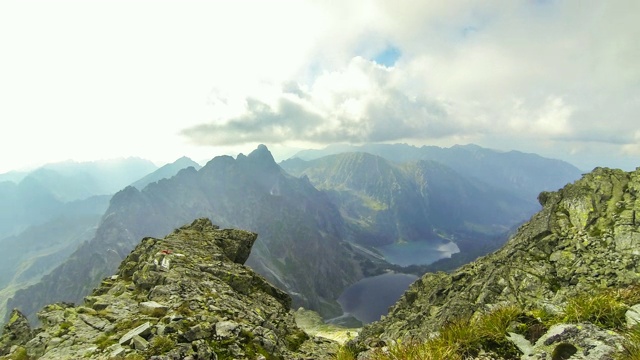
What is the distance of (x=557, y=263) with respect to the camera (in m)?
41.6

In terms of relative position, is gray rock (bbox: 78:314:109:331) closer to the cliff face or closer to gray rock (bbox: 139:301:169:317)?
gray rock (bbox: 139:301:169:317)

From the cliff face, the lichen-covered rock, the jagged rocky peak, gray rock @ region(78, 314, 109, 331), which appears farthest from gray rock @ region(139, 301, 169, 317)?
the cliff face

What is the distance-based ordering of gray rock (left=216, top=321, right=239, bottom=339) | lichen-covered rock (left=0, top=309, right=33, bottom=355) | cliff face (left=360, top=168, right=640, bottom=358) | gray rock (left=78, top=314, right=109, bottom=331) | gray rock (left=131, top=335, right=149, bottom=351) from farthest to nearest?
cliff face (left=360, top=168, right=640, bottom=358) → lichen-covered rock (left=0, top=309, right=33, bottom=355) → gray rock (left=78, top=314, right=109, bottom=331) → gray rock (left=216, top=321, right=239, bottom=339) → gray rock (left=131, top=335, right=149, bottom=351)

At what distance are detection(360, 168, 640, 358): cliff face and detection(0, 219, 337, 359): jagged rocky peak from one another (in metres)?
13.0

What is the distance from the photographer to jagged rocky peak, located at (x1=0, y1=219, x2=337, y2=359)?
15.6 metres

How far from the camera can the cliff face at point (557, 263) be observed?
1452 inches

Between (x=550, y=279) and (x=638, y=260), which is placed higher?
(x=638, y=260)

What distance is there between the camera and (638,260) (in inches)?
1382

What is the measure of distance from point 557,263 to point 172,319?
46.6m

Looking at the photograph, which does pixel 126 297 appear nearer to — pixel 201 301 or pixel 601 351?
pixel 201 301

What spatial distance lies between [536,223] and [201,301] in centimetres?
5424

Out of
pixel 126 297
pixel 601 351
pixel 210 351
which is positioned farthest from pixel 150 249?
pixel 601 351

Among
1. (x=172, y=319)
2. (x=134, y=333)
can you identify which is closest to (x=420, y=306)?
(x=172, y=319)

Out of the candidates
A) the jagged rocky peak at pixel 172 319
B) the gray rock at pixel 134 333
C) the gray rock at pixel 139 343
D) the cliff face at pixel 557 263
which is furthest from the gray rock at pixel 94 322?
the cliff face at pixel 557 263
